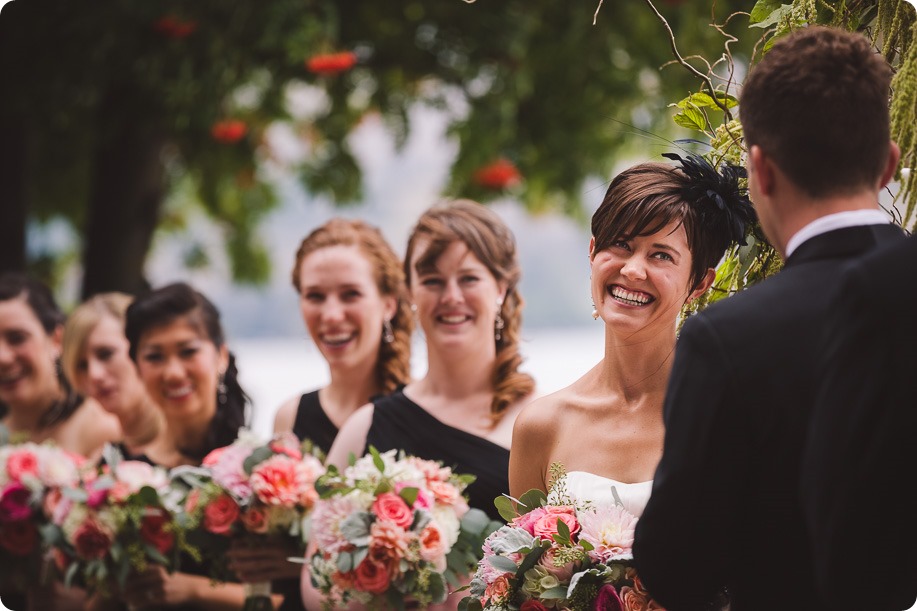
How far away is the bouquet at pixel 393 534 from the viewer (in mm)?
3250

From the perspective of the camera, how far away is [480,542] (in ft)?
11.0

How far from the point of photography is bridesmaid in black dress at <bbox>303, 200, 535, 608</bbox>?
149 inches

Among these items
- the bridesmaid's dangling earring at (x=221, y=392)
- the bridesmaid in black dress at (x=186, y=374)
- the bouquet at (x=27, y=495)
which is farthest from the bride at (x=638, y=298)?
the bouquet at (x=27, y=495)

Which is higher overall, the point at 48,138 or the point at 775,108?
the point at 48,138

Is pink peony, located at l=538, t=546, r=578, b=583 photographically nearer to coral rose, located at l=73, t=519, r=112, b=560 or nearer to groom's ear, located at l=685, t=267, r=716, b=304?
groom's ear, located at l=685, t=267, r=716, b=304

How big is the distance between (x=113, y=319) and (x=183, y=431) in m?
0.91

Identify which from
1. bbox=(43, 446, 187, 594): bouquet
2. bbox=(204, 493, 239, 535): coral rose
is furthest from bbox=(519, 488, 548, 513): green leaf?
bbox=(43, 446, 187, 594): bouquet

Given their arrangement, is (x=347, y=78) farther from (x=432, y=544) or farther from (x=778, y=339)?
(x=778, y=339)

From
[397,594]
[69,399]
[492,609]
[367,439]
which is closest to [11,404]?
[69,399]

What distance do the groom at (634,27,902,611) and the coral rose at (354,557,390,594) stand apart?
1.43 meters

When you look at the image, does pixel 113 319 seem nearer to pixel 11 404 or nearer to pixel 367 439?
pixel 11 404

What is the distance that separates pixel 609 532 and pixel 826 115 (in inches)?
43.2

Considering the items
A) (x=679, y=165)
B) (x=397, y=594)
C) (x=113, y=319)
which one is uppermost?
(x=679, y=165)

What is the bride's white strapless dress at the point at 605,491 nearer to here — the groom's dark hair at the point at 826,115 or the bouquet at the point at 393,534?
the bouquet at the point at 393,534
